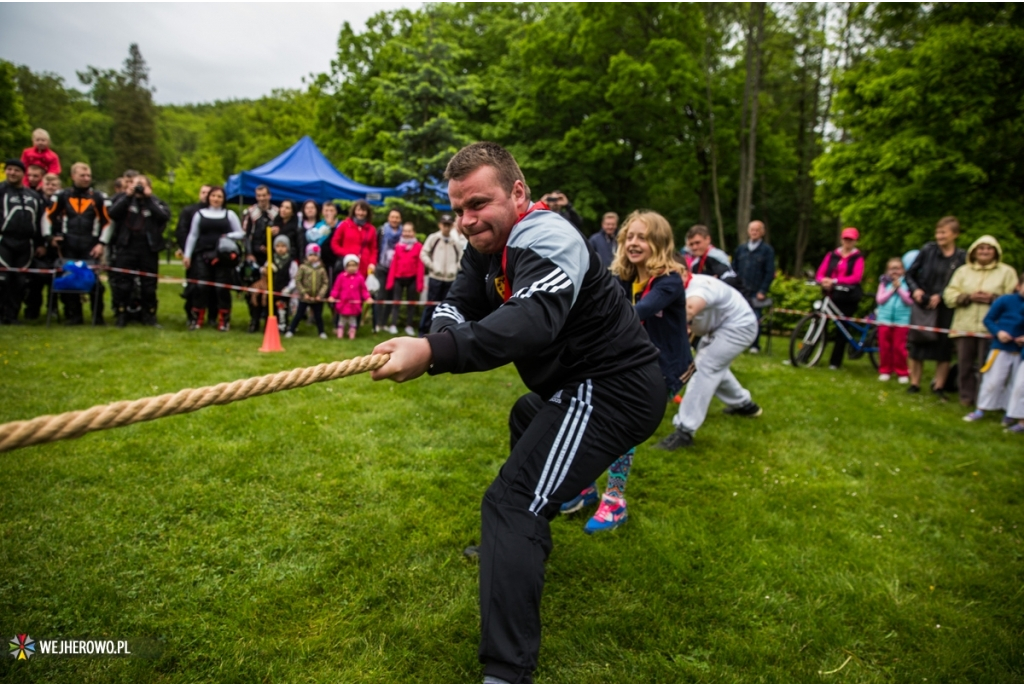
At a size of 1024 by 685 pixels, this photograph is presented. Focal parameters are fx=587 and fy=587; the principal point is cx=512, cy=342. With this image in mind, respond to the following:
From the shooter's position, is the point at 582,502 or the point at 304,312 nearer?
the point at 582,502

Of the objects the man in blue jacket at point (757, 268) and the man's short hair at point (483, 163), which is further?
the man in blue jacket at point (757, 268)

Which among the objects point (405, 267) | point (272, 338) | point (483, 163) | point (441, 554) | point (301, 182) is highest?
point (301, 182)

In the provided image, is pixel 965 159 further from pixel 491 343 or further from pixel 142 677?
pixel 142 677

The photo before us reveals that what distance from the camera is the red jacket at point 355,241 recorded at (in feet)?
34.4

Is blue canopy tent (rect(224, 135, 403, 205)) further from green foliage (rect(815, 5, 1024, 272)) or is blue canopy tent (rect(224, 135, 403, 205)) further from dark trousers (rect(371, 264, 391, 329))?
green foliage (rect(815, 5, 1024, 272))

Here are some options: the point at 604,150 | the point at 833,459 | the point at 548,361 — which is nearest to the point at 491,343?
the point at 548,361


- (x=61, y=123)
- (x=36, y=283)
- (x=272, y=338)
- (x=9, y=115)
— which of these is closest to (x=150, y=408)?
(x=272, y=338)

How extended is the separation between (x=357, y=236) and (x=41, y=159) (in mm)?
5450

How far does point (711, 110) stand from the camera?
24.5 meters

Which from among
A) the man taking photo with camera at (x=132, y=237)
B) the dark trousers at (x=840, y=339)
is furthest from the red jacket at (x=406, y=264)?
the dark trousers at (x=840, y=339)

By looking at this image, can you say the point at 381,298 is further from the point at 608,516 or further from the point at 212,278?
the point at 608,516

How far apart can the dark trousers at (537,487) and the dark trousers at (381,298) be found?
28.0 ft

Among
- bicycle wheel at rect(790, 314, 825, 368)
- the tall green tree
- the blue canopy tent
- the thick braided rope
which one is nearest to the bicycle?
bicycle wheel at rect(790, 314, 825, 368)

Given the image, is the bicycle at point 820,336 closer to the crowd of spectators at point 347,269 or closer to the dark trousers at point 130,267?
the crowd of spectators at point 347,269
